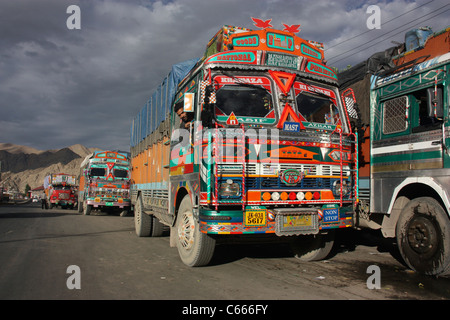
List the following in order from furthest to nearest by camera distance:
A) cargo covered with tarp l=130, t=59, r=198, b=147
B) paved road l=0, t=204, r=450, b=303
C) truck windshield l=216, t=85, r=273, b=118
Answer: cargo covered with tarp l=130, t=59, r=198, b=147, truck windshield l=216, t=85, r=273, b=118, paved road l=0, t=204, r=450, b=303

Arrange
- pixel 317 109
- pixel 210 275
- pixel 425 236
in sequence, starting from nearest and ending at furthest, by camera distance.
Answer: pixel 425 236 → pixel 210 275 → pixel 317 109

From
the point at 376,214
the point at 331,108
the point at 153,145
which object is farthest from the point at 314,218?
the point at 153,145

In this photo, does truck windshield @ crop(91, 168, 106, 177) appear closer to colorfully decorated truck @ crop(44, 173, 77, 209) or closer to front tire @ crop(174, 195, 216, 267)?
colorfully decorated truck @ crop(44, 173, 77, 209)

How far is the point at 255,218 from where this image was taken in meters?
4.95

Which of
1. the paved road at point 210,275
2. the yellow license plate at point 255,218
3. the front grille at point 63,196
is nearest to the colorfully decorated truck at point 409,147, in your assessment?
the paved road at point 210,275

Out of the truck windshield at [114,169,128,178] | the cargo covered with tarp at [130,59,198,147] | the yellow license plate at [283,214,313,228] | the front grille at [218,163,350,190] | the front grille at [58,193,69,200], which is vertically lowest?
the front grille at [58,193,69,200]

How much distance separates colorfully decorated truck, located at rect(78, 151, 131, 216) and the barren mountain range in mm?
90352

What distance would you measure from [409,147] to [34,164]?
130m

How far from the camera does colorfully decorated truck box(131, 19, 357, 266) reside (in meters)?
4.94

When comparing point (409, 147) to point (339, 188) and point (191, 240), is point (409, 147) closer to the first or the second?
point (339, 188)

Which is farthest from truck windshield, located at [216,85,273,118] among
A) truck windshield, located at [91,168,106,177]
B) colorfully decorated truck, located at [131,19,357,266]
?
truck windshield, located at [91,168,106,177]

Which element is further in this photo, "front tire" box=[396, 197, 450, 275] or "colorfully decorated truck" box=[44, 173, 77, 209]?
"colorfully decorated truck" box=[44, 173, 77, 209]

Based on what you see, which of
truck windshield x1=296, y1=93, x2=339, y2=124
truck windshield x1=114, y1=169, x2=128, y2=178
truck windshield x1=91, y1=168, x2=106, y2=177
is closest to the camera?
truck windshield x1=296, y1=93, x2=339, y2=124

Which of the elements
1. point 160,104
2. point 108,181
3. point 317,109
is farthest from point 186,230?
point 108,181
